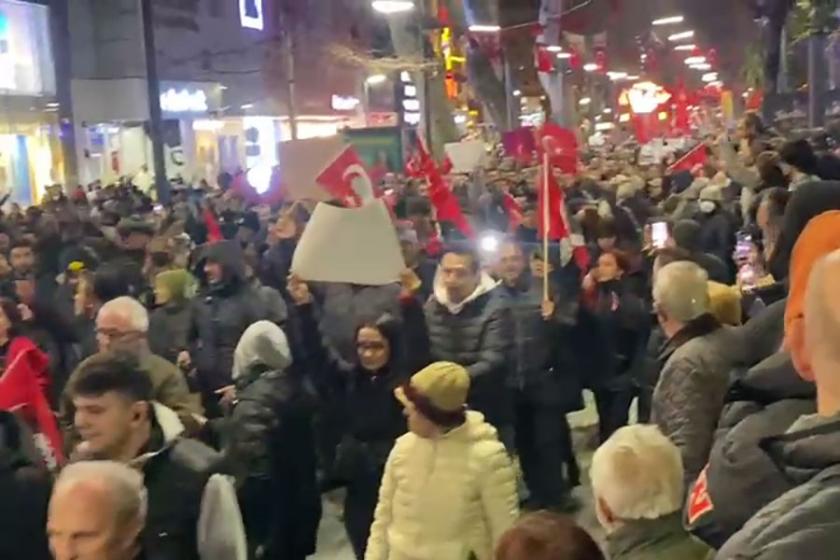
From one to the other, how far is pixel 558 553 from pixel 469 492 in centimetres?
248

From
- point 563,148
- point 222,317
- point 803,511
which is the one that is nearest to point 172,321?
point 222,317

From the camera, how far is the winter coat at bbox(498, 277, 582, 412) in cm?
826

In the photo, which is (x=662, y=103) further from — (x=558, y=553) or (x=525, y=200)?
(x=558, y=553)

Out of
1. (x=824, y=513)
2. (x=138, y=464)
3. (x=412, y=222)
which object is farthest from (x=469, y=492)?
(x=412, y=222)

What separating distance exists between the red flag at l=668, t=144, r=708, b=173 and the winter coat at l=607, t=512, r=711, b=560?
1445 centimetres

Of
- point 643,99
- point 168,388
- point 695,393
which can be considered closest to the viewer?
point 695,393

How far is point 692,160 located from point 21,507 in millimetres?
14836

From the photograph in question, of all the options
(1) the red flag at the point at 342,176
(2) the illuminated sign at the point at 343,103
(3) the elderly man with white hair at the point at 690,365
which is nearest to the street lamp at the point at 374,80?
(2) the illuminated sign at the point at 343,103

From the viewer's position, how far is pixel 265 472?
7.16 metres

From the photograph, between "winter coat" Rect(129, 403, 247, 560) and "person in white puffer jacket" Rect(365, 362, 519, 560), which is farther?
"person in white puffer jacket" Rect(365, 362, 519, 560)

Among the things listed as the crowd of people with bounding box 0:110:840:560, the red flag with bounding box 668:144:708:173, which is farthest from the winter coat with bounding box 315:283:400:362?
the red flag with bounding box 668:144:708:173

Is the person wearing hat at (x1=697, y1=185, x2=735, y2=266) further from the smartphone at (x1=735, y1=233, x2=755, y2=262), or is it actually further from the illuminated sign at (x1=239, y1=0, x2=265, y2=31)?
the illuminated sign at (x1=239, y1=0, x2=265, y2=31)

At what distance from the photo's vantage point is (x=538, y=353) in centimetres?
838

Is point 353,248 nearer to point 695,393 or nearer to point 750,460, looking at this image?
point 695,393
